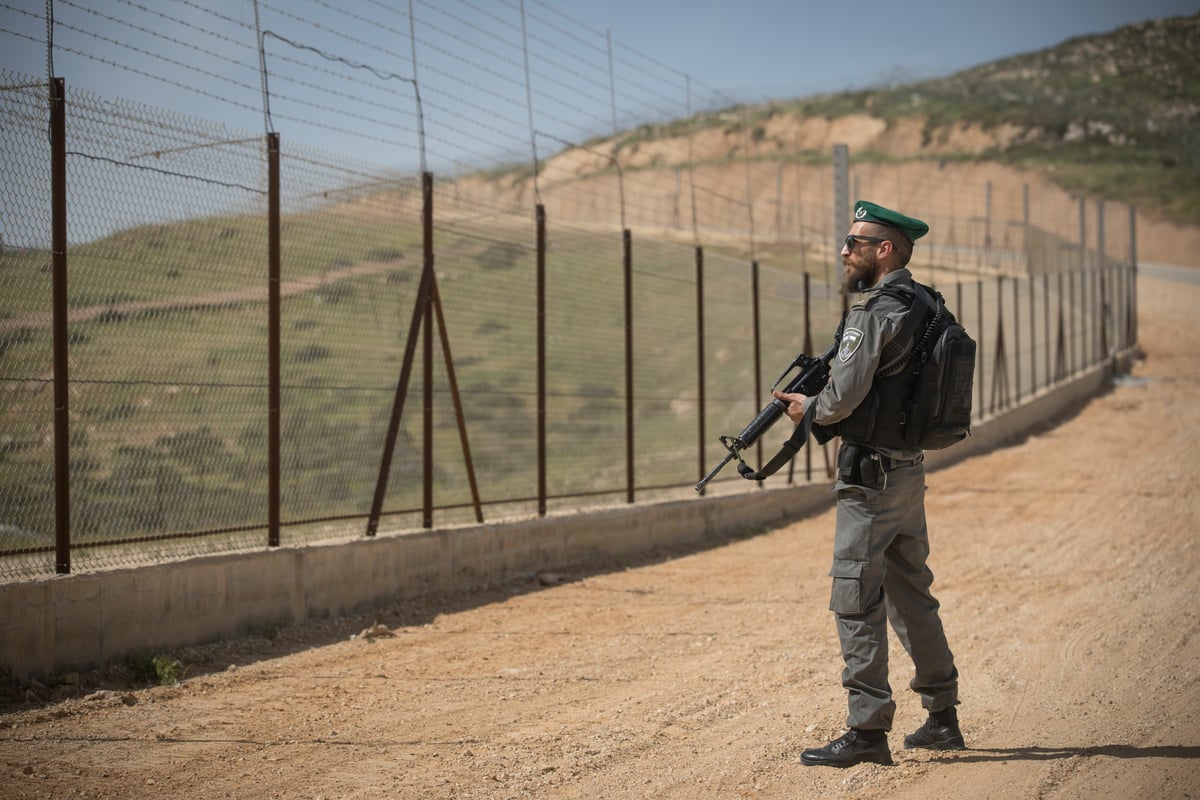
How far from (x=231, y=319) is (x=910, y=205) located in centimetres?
5773

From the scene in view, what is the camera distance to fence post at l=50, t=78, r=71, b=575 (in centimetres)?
560

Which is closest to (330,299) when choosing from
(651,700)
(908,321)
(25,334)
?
(25,334)

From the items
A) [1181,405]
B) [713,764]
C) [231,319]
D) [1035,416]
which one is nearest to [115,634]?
[231,319]

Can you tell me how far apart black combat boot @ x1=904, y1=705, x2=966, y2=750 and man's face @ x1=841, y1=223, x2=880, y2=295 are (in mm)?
1674

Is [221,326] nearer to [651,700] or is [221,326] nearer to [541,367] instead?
[541,367]

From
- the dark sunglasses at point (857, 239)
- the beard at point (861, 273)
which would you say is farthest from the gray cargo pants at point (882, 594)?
the dark sunglasses at point (857, 239)

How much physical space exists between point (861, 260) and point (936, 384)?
22.0 inches

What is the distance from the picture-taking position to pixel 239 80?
6887 mm

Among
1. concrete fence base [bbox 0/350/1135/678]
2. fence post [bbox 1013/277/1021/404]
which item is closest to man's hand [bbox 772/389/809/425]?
concrete fence base [bbox 0/350/1135/678]

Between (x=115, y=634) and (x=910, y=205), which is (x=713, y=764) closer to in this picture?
(x=115, y=634)

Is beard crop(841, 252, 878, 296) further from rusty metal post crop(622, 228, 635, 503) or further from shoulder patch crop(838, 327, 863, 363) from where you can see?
rusty metal post crop(622, 228, 635, 503)

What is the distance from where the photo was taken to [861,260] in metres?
4.37

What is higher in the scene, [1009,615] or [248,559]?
[248,559]

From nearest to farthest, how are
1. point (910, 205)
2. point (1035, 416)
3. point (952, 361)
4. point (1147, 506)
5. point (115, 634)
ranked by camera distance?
point (952, 361) → point (115, 634) → point (1147, 506) → point (1035, 416) → point (910, 205)
